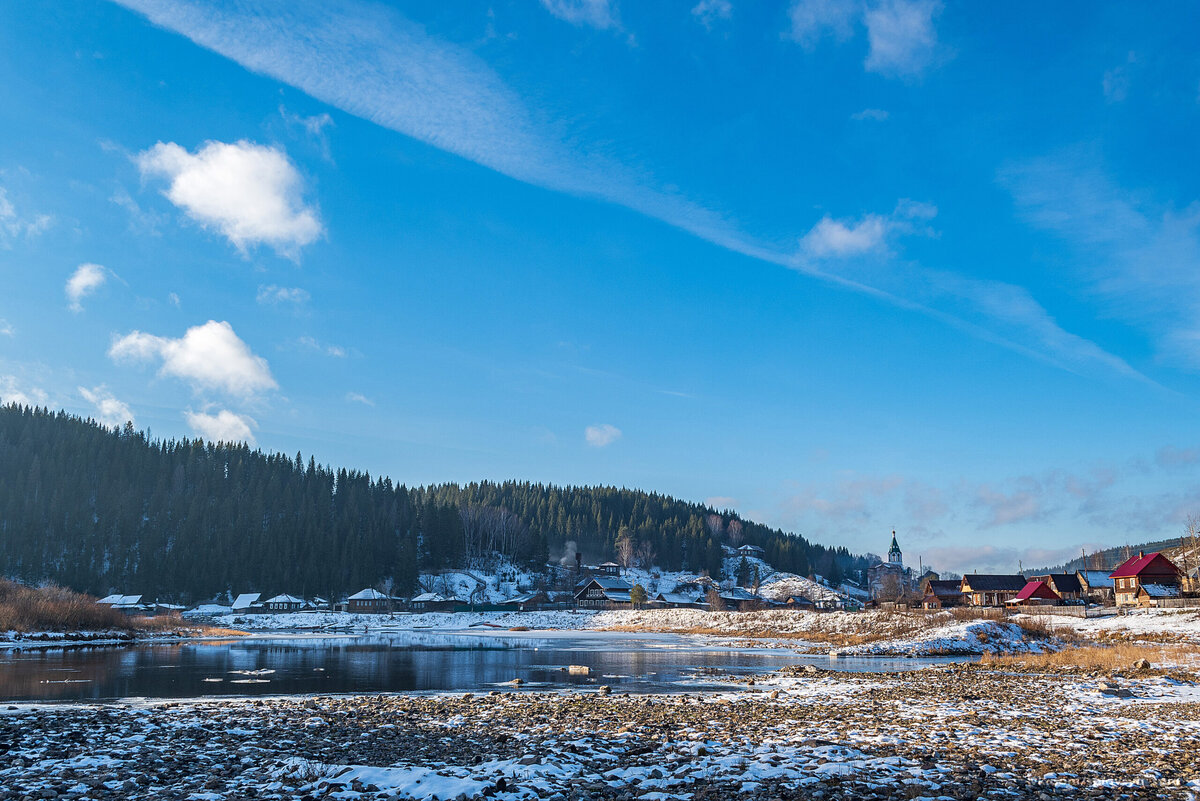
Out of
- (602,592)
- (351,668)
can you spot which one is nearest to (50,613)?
(351,668)

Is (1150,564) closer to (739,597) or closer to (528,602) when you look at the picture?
(739,597)

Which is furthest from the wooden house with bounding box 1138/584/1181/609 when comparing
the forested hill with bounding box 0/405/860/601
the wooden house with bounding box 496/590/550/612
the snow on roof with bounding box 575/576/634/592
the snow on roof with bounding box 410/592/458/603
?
the forested hill with bounding box 0/405/860/601

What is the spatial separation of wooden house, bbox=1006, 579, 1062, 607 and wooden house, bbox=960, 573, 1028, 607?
30.6 feet

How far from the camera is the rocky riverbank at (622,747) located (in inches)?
428

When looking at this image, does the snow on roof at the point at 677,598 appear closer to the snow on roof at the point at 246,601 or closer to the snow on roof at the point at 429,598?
the snow on roof at the point at 429,598

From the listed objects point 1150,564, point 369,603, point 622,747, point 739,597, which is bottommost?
point 739,597

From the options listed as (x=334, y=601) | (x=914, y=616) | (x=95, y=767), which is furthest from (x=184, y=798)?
(x=334, y=601)

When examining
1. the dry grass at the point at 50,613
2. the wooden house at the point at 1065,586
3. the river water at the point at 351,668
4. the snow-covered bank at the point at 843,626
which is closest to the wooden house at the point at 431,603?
the snow-covered bank at the point at 843,626

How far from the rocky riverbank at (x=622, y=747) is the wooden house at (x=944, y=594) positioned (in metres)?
108

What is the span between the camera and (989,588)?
370ft

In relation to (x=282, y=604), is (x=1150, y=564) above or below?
above

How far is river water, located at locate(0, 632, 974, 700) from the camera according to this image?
1040 inches

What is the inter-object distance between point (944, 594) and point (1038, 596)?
2456cm

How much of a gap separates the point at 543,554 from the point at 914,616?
114 metres
